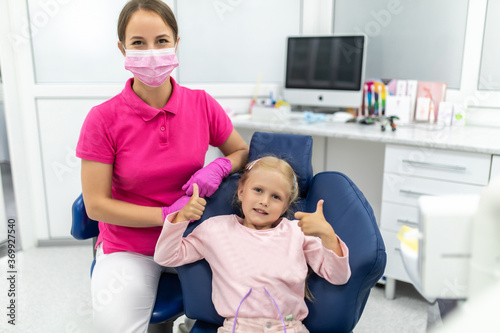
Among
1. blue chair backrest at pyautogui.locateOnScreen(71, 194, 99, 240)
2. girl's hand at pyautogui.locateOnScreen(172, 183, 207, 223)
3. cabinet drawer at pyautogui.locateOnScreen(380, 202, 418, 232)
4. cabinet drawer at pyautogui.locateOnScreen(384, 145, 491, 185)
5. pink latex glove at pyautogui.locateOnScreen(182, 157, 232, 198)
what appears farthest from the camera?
cabinet drawer at pyautogui.locateOnScreen(380, 202, 418, 232)

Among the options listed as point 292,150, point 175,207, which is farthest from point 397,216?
point 175,207

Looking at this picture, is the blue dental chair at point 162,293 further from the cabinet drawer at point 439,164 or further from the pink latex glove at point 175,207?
the cabinet drawer at point 439,164

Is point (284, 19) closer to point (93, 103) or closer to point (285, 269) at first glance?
point (93, 103)

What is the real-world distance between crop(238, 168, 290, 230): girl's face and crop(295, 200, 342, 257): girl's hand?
0.21m

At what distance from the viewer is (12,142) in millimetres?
2604

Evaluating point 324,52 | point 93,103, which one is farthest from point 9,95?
point 324,52

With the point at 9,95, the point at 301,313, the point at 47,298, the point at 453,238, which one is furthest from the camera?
the point at 9,95

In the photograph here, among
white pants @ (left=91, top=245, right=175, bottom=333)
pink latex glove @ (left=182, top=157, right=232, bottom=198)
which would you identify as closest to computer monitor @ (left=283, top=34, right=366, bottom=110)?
pink latex glove @ (left=182, top=157, right=232, bottom=198)

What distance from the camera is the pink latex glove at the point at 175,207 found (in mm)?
1342

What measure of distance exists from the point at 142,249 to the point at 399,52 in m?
2.05

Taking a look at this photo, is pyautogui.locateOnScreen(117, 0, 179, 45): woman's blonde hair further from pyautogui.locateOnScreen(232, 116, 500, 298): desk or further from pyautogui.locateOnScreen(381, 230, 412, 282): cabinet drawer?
pyautogui.locateOnScreen(381, 230, 412, 282): cabinet drawer

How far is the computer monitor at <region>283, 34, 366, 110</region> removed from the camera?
2.51 metres

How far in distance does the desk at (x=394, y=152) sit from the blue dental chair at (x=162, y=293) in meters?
1.17

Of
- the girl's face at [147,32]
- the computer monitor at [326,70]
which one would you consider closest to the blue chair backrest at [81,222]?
the girl's face at [147,32]
